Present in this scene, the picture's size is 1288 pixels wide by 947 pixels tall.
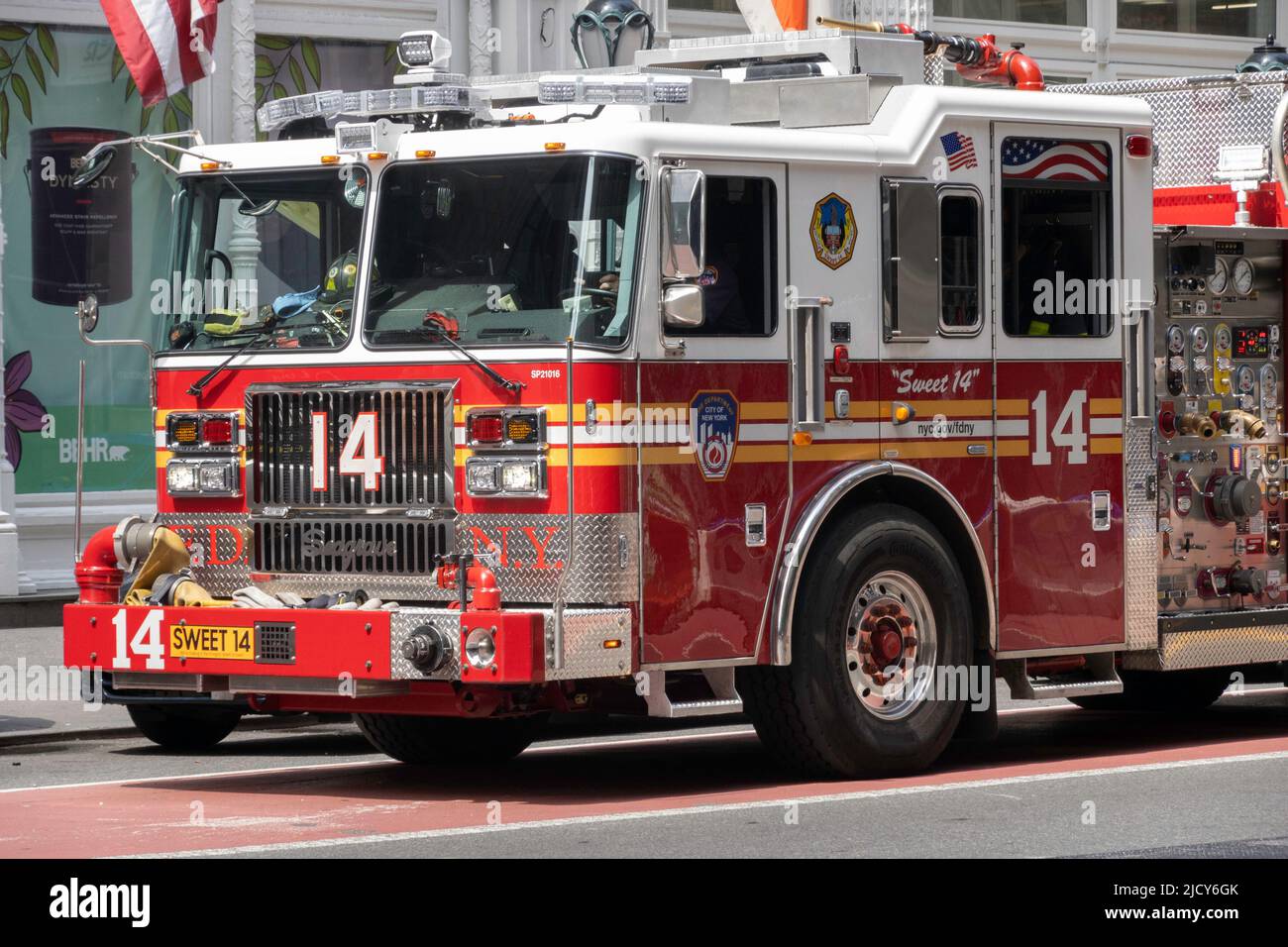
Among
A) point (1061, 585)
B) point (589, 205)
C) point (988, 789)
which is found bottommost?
point (988, 789)

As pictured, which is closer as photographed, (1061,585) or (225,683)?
(225,683)

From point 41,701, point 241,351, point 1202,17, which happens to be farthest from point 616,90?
point 1202,17

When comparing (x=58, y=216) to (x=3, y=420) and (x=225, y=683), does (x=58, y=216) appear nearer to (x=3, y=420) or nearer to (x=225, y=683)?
(x=3, y=420)

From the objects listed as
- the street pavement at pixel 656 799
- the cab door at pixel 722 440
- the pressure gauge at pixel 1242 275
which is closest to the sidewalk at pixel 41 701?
the street pavement at pixel 656 799

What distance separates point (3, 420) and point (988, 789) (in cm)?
1081

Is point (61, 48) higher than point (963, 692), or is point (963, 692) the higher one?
point (61, 48)

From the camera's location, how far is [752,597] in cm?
1022

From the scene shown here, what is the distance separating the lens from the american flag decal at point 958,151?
10.9 m

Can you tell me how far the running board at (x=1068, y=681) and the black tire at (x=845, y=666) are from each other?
612mm

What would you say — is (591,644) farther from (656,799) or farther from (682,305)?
(682,305)

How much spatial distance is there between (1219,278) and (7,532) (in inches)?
398
